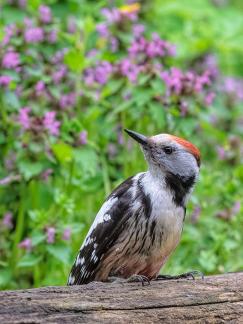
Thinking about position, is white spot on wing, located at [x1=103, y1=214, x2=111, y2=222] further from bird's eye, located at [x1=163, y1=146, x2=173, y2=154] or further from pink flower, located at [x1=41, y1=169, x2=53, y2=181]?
pink flower, located at [x1=41, y1=169, x2=53, y2=181]

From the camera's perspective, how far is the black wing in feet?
15.0

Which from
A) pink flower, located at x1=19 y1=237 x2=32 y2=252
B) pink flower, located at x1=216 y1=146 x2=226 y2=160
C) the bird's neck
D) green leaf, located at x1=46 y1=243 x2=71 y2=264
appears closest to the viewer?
the bird's neck

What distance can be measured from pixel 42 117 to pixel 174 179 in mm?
1184

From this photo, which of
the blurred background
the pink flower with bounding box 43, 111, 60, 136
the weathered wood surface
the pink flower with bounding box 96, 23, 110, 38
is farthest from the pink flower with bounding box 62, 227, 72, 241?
the pink flower with bounding box 96, 23, 110, 38

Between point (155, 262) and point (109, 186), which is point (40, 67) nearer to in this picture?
point (109, 186)

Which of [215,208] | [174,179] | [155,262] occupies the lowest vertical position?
[155,262]

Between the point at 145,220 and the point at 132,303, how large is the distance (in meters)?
0.67

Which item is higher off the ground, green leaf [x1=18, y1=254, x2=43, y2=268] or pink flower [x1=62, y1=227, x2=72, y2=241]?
pink flower [x1=62, y1=227, x2=72, y2=241]

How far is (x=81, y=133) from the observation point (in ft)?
18.7

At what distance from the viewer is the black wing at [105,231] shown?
458cm

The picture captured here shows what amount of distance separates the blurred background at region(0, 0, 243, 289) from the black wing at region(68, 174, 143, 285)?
2.13 ft

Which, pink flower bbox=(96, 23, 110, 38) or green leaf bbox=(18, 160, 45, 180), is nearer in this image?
green leaf bbox=(18, 160, 45, 180)

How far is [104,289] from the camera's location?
399 centimetres

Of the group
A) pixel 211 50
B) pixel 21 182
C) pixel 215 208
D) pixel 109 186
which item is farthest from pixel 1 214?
pixel 211 50
